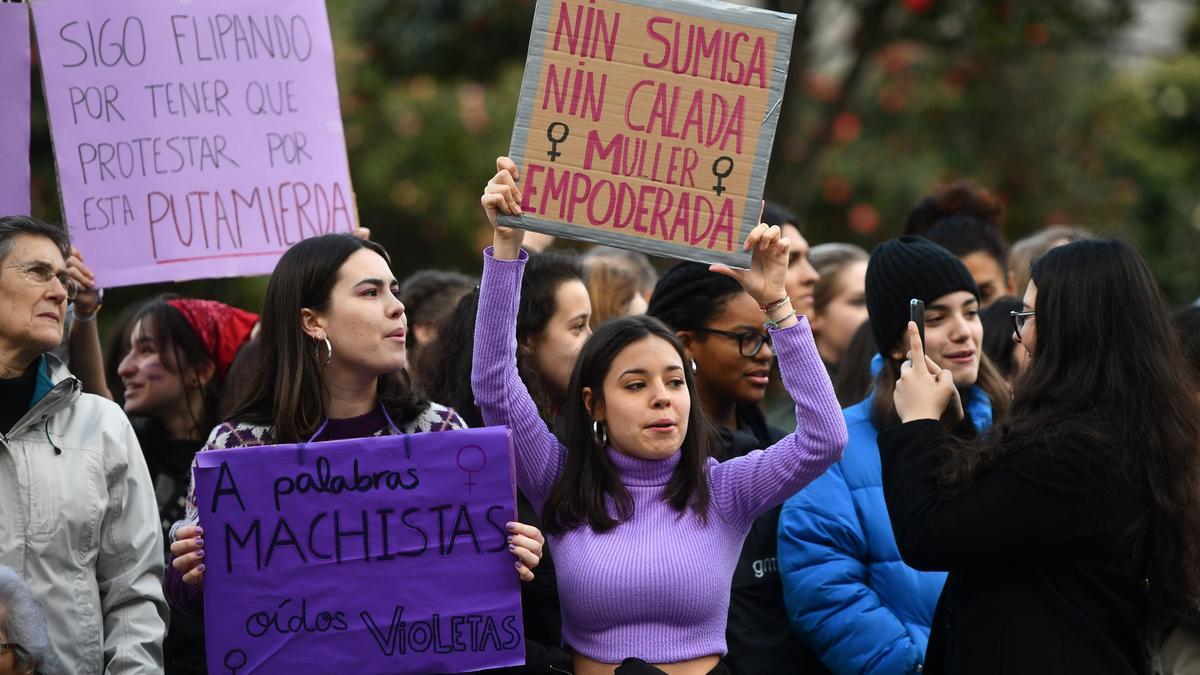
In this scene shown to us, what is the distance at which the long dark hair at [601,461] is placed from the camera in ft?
13.3

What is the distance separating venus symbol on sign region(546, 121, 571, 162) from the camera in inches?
157

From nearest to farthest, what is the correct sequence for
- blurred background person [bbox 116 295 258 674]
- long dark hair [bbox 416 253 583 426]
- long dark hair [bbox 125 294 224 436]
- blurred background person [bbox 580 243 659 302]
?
long dark hair [bbox 416 253 583 426] → blurred background person [bbox 116 295 258 674] → long dark hair [bbox 125 294 224 436] → blurred background person [bbox 580 243 659 302]

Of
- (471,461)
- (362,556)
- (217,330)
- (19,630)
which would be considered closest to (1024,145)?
(217,330)

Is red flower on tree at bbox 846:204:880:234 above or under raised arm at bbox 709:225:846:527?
above

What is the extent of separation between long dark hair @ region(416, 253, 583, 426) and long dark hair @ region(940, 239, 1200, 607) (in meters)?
1.54

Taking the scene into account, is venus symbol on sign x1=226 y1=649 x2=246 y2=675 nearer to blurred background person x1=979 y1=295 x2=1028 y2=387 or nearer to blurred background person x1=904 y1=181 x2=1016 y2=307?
blurred background person x1=979 y1=295 x2=1028 y2=387

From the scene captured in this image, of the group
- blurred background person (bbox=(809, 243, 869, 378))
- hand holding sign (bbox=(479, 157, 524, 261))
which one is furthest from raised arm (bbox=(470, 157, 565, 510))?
blurred background person (bbox=(809, 243, 869, 378))

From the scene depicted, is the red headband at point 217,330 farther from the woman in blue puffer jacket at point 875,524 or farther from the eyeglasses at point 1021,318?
the eyeglasses at point 1021,318

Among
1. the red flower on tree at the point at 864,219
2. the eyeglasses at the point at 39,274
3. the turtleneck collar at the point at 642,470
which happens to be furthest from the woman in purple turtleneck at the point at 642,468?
the red flower on tree at the point at 864,219

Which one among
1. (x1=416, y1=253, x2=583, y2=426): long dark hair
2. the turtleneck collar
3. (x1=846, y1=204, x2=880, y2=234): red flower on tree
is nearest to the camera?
the turtleneck collar

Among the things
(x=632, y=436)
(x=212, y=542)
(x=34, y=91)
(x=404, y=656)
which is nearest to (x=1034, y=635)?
(x=632, y=436)

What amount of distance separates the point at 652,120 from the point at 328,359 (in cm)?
116

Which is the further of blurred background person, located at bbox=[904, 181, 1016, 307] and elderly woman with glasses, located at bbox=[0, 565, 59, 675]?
blurred background person, located at bbox=[904, 181, 1016, 307]

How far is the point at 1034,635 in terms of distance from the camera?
3.78 metres
